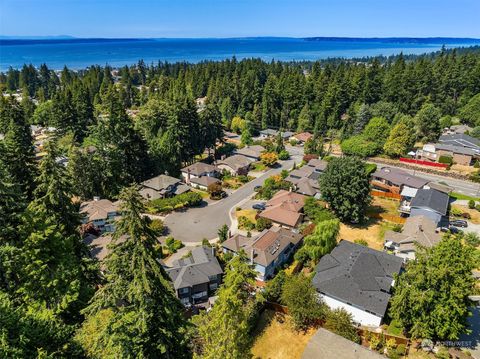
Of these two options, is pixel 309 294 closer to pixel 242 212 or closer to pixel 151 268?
pixel 151 268

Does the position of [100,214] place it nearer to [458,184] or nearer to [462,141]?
[458,184]

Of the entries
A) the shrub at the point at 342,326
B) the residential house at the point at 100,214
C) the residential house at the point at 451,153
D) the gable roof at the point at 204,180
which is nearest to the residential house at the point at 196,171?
the gable roof at the point at 204,180

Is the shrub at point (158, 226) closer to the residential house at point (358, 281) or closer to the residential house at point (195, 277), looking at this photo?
the residential house at point (195, 277)

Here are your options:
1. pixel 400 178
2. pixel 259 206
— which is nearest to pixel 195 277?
pixel 259 206

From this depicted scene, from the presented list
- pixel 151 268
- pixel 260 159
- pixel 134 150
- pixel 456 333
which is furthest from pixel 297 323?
pixel 260 159

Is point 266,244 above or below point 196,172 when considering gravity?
above

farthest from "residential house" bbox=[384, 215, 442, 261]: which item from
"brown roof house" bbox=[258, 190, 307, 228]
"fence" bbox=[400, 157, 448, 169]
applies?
"fence" bbox=[400, 157, 448, 169]
